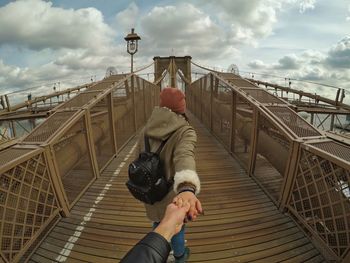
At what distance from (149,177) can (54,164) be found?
2.47 meters

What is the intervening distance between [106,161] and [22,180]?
333 cm

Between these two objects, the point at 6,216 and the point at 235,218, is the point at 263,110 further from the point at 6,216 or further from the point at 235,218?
the point at 6,216

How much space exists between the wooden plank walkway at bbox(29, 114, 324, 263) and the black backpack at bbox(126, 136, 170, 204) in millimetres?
1523

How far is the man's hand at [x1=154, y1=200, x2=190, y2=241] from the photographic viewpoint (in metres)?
1.09

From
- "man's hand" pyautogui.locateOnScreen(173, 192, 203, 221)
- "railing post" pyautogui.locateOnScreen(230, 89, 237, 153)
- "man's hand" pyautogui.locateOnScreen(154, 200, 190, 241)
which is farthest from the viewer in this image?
"railing post" pyautogui.locateOnScreen(230, 89, 237, 153)

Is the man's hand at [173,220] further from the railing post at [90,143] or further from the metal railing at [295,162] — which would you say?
the railing post at [90,143]

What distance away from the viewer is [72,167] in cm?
473

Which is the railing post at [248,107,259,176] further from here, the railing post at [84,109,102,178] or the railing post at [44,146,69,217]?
the railing post at [44,146,69,217]

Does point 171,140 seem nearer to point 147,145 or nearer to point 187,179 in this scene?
point 147,145

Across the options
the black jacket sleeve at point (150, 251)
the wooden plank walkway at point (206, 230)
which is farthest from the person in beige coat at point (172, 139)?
the wooden plank walkway at point (206, 230)

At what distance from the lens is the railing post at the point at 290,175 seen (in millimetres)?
3865

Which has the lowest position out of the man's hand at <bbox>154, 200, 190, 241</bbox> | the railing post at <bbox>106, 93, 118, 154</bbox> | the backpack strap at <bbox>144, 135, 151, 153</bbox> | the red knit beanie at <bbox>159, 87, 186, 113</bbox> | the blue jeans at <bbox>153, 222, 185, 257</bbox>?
the blue jeans at <bbox>153, 222, 185, 257</bbox>

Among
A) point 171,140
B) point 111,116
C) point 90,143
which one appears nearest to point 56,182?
point 90,143

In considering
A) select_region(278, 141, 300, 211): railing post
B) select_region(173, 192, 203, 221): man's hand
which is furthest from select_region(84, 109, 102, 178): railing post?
select_region(173, 192, 203, 221): man's hand
